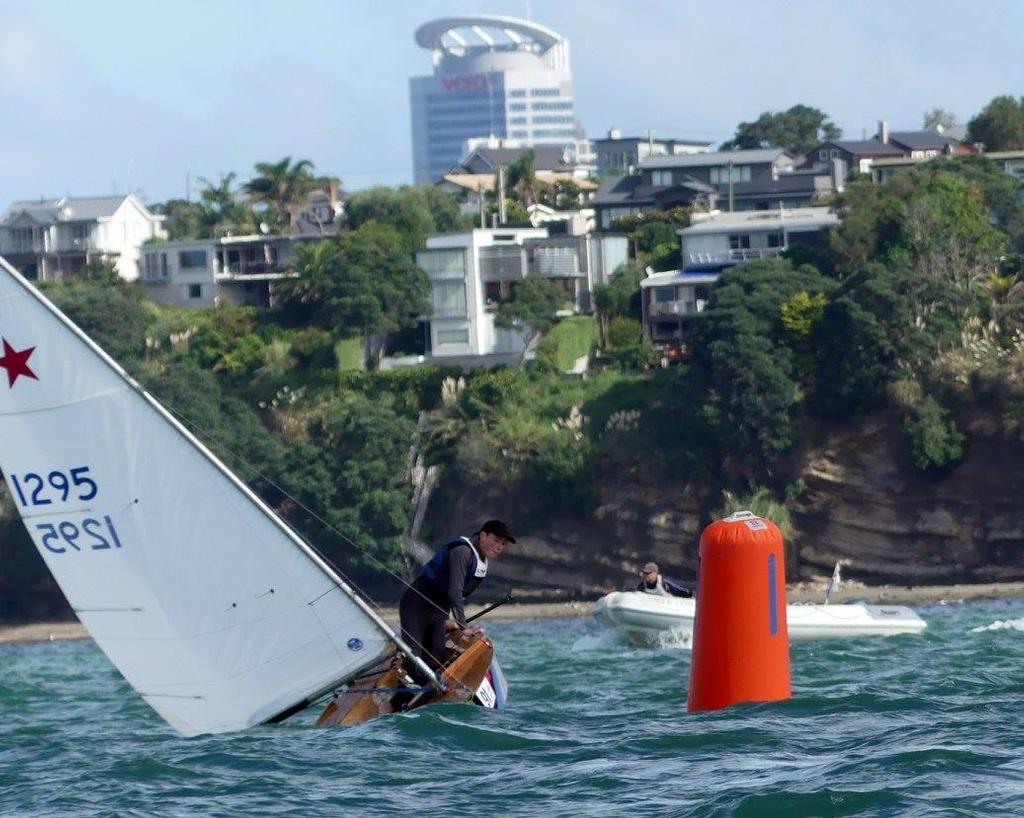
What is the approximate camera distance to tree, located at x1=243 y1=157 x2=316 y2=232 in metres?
91.6

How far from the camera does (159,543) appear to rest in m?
15.2

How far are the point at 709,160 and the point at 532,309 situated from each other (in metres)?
23.2

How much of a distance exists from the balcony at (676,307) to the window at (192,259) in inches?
850

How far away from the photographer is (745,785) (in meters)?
12.0

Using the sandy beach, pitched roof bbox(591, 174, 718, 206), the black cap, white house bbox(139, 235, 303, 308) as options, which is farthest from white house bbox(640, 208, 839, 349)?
the black cap

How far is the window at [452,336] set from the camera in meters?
71.7

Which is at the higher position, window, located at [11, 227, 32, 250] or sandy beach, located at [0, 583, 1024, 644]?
window, located at [11, 227, 32, 250]

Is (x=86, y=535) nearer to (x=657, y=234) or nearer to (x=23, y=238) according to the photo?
(x=657, y=234)

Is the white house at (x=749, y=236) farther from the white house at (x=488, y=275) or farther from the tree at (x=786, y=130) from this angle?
the tree at (x=786, y=130)

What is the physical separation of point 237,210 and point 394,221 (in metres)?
12.2

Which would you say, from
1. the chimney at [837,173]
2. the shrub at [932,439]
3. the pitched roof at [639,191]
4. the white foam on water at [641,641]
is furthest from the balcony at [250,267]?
the white foam on water at [641,641]

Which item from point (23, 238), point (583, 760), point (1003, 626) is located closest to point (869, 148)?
point (23, 238)

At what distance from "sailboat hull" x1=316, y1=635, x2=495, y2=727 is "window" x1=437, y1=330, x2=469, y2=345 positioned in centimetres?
5619

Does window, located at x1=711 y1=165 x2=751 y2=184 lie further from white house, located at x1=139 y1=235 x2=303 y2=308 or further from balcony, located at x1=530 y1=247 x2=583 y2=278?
white house, located at x1=139 y1=235 x2=303 y2=308
